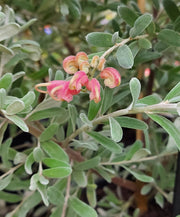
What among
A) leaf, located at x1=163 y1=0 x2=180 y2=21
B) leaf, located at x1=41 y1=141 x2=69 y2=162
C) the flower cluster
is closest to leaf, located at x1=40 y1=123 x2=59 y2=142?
leaf, located at x1=41 y1=141 x2=69 y2=162

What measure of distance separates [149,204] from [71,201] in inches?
13.1

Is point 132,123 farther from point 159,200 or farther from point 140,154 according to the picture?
point 159,200

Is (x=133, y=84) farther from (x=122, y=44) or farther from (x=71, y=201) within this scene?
(x=71, y=201)

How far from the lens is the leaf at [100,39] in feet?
1.25

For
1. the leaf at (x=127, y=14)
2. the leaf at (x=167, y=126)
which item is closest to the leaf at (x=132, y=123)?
the leaf at (x=167, y=126)

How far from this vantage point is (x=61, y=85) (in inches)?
12.6

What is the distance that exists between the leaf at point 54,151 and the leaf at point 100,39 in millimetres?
152

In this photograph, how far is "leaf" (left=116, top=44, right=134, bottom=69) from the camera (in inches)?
13.5

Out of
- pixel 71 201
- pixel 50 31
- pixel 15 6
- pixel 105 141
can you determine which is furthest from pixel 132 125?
pixel 50 31

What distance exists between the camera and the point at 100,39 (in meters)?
0.39

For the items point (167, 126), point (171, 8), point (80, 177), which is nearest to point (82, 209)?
point (80, 177)

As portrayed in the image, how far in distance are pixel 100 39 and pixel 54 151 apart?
165mm

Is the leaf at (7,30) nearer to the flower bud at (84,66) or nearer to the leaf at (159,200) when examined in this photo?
the flower bud at (84,66)

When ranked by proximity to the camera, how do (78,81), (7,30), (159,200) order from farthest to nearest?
(159,200)
(7,30)
(78,81)
